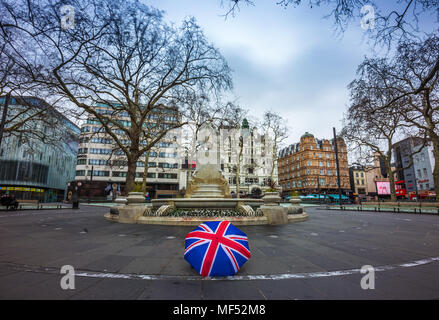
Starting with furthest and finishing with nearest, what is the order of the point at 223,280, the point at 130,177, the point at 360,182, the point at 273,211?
the point at 360,182 → the point at 130,177 → the point at 273,211 → the point at 223,280

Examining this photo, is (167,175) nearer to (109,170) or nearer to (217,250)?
(109,170)

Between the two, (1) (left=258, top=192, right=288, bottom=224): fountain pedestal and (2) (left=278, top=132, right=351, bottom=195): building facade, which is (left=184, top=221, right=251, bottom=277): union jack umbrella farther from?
(2) (left=278, top=132, right=351, bottom=195): building facade

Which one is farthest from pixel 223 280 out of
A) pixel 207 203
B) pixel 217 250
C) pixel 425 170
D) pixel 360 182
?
pixel 360 182

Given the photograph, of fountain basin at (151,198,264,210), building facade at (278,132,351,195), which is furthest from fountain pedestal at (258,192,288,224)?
building facade at (278,132,351,195)

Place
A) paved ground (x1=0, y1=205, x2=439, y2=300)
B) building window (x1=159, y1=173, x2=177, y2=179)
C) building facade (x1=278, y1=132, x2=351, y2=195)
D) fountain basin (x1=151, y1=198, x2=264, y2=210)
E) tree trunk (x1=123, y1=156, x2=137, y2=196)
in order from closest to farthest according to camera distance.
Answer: paved ground (x1=0, y1=205, x2=439, y2=300)
fountain basin (x1=151, y1=198, x2=264, y2=210)
tree trunk (x1=123, y1=156, x2=137, y2=196)
building window (x1=159, y1=173, x2=177, y2=179)
building facade (x1=278, y1=132, x2=351, y2=195)

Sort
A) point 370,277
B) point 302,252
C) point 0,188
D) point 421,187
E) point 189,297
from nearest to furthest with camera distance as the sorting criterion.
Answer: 1. point 189,297
2. point 370,277
3. point 302,252
4. point 0,188
5. point 421,187

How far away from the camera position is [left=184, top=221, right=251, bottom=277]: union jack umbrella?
298 centimetres

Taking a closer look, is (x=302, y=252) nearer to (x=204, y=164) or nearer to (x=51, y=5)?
(x=204, y=164)

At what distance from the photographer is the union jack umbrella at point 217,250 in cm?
298

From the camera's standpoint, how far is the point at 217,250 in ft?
10.0

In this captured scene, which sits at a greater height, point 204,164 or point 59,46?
point 59,46

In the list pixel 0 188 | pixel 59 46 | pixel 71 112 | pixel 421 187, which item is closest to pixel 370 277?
pixel 59 46

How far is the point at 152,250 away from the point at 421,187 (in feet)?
229
